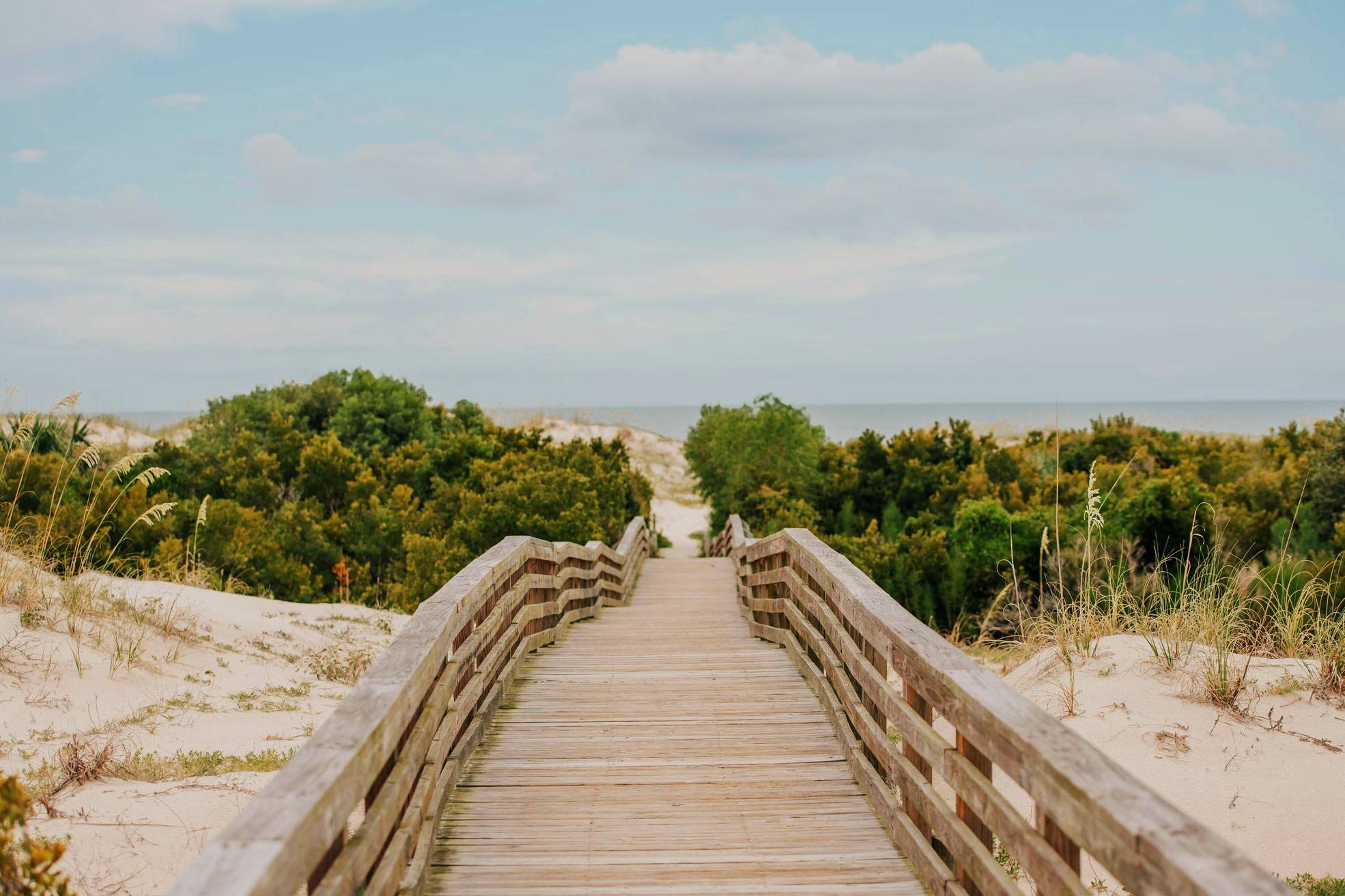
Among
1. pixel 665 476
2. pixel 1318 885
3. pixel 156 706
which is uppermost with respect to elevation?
pixel 1318 885

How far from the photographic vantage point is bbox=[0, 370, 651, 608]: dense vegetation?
1230 centimetres

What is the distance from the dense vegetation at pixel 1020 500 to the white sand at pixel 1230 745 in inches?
43.6

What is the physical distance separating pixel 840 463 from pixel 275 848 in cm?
2454

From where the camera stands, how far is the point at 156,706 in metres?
7.10

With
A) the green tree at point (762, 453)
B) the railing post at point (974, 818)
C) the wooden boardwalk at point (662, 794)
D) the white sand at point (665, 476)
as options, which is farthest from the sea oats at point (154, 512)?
the white sand at point (665, 476)

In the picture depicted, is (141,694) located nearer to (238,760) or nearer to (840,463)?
(238,760)

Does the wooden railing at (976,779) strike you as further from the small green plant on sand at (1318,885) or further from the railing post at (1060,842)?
the small green plant on sand at (1318,885)

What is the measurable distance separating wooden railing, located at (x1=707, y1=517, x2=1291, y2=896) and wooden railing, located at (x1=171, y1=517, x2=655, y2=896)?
6.15 ft

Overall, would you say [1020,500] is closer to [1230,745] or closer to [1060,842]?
[1230,745]

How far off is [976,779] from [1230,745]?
4133 mm

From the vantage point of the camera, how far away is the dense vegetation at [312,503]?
12.3 m

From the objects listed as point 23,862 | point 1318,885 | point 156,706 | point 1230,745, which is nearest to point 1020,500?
point 1230,745

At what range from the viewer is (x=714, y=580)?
54.4ft

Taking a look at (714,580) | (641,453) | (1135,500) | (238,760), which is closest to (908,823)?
(238,760)
